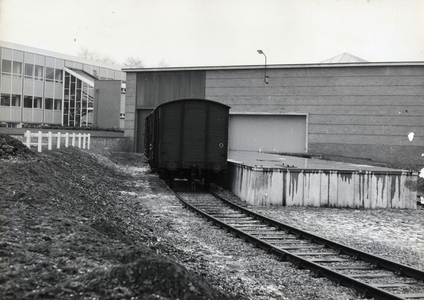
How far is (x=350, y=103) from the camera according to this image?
32.1 m

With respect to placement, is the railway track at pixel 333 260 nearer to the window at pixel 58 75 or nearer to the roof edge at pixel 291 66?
the roof edge at pixel 291 66

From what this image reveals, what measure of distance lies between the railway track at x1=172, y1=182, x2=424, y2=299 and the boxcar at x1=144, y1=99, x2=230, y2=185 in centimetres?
474

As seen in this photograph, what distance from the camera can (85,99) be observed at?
50.7 metres

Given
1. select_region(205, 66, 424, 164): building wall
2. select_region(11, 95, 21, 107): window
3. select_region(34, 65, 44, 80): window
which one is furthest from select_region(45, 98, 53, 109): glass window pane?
select_region(205, 66, 424, 164): building wall

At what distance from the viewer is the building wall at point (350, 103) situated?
30.7 m

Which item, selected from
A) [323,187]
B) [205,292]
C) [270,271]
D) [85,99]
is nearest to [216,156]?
[323,187]

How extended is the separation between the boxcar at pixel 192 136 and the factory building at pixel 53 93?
31746mm

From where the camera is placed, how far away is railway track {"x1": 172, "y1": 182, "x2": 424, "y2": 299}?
20.3ft

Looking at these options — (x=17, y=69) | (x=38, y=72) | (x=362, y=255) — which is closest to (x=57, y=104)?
(x=38, y=72)

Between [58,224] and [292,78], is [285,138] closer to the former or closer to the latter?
[292,78]

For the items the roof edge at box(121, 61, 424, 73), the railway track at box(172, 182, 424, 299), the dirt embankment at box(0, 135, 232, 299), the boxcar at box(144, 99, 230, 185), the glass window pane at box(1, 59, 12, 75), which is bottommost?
the railway track at box(172, 182, 424, 299)

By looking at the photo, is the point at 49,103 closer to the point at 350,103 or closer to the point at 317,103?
the point at 317,103

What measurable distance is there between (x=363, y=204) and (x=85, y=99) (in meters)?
41.8

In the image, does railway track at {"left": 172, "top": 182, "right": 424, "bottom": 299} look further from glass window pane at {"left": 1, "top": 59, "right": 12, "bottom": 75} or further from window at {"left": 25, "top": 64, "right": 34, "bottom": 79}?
window at {"left": 25, "top": 64, "right": 34, "bottom": 79}
